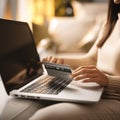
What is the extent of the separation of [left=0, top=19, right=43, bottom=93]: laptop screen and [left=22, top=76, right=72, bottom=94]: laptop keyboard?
5cm

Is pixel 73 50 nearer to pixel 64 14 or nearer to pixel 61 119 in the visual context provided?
pixel 64 14

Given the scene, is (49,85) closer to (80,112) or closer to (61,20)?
(80,112)

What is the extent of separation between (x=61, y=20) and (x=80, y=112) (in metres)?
1.88

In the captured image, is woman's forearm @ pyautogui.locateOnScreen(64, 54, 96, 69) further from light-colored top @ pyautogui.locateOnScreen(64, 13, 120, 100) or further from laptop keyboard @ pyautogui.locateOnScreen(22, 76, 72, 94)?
laptop keyboard @ pyautogui.locateOnScreen(22, 76, 72, 94)

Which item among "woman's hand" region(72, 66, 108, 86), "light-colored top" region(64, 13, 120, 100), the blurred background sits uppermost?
"woman's hand" region(72, 66, 108, 86)

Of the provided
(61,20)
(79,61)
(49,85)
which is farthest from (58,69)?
(61,20)

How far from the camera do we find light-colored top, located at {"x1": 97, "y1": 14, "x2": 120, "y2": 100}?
34.6 inches

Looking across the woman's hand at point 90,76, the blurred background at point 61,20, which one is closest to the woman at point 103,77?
the woman's hand at point 90,76

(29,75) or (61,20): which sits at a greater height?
(29,75)

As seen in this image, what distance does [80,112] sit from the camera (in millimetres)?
705

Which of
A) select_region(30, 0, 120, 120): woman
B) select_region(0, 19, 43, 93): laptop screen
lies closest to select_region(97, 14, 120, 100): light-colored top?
select_region(30, 0, 120, 120): woman

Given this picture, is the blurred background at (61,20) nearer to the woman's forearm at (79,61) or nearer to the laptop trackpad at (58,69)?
the woman's forearm at (79,61)

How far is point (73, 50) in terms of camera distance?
2396 millimetres

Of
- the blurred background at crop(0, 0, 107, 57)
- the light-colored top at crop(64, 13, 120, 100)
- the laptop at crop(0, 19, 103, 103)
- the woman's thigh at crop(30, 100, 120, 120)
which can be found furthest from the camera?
the blurred background at crop(0, 0, 107, 57)
